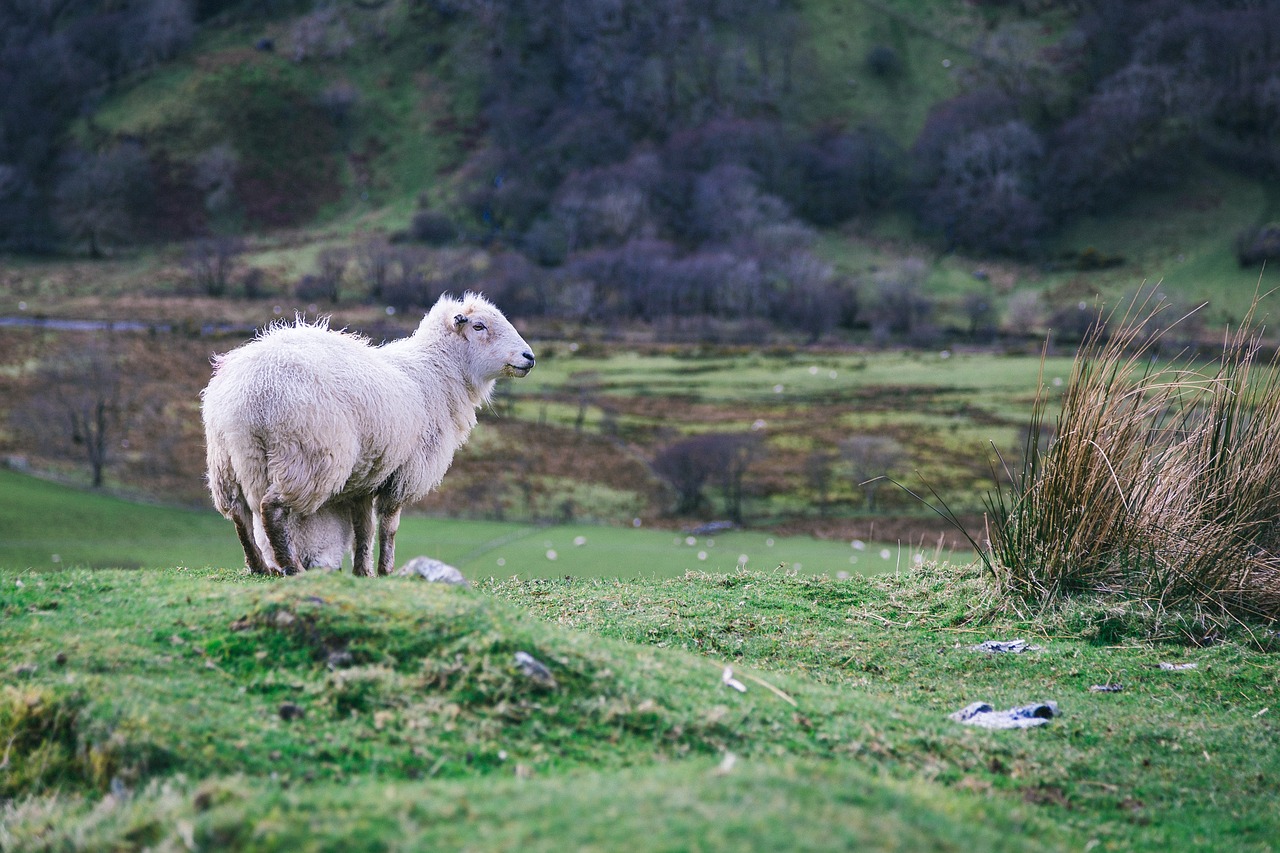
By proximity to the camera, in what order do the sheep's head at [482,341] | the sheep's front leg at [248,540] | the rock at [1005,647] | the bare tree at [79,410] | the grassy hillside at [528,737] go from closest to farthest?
the grassy hillside at [528,737]
the rock at [1005,647]
the sheep's front leg at [248,540]
the sheep's head at [482,341]
the bare tree at [79,410]

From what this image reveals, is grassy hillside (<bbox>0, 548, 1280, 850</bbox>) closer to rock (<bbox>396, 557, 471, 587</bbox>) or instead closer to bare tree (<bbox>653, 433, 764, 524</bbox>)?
rock (<bbox>396, 557, 471, 587</bbox>)

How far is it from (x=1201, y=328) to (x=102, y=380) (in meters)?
75.3

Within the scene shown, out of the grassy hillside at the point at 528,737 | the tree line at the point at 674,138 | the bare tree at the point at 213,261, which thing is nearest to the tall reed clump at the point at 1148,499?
the grassy hillside at the point at 528,737

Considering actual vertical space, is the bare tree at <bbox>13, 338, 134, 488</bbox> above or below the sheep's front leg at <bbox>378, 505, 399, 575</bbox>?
below

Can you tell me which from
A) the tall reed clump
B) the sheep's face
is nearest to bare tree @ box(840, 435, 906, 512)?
the tall reed clump

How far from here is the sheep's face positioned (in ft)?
41.7

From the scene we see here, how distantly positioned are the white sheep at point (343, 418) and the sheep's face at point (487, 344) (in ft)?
0.05

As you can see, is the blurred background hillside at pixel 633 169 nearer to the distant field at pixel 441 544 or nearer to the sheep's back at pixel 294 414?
the distant field at pixel 441 544

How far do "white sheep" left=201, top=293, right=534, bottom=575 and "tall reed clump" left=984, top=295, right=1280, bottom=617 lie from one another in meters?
6.16

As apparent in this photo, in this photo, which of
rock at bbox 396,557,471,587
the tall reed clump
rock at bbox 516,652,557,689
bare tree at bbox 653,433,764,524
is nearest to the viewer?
rock at bbox 516,652,557,689

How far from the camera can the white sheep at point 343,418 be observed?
9891 millimetres

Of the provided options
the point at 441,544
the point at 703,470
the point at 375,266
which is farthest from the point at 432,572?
the point at 375,266

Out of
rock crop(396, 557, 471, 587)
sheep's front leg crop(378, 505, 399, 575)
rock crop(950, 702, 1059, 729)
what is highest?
rock crop(396, 557, 471, 587)

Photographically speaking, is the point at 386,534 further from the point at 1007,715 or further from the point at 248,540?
the point at 1007,715
